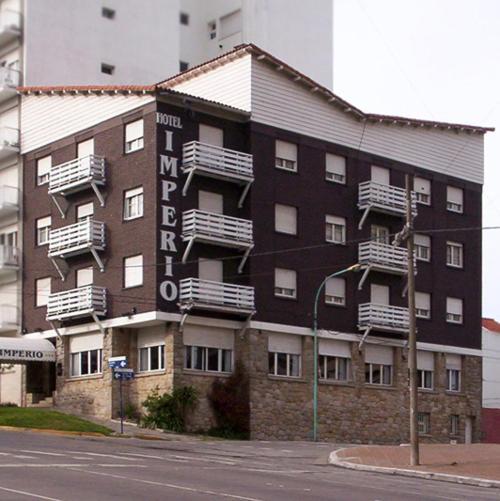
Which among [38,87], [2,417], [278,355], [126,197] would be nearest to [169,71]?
[38,87]

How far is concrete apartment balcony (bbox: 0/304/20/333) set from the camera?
195 ft

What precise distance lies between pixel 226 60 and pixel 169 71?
40.8ft

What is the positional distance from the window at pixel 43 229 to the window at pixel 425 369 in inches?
790

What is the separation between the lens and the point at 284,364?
5572 centimetres

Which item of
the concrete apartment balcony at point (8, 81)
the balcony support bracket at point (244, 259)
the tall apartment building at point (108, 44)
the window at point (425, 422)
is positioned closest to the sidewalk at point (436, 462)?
the balcony support bracket at point (244, 259)

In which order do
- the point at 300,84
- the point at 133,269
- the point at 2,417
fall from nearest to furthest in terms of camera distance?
1. the point at 2,417
2. the point at 133,269
3. the point at 300,84

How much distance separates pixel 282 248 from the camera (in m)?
56.0

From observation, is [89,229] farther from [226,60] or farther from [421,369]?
[421,369]

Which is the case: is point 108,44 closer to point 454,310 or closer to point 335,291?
point 335,291

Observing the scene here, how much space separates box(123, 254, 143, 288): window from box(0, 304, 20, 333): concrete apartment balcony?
29.2 feet

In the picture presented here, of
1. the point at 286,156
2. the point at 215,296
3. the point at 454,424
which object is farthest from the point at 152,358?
the point at 454,424

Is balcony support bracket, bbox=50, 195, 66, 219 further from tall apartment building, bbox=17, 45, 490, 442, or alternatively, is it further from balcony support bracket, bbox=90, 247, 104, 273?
balcony support bracket, bbox=90, 247, 104, 273

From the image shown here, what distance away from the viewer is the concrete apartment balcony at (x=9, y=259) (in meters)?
59.2

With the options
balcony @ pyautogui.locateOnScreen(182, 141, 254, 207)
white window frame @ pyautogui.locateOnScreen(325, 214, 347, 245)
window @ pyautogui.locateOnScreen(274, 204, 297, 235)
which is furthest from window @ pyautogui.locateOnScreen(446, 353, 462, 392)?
balcony @ pyautogui.locateOnScreen(182, 141, 254, 207)
